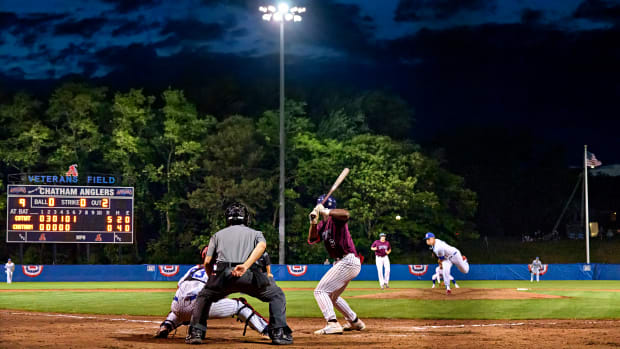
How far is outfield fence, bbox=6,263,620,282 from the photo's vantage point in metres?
39.7

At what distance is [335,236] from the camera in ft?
36.4

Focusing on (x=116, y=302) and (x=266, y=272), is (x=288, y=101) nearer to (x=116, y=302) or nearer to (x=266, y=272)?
(x=116, y=302)

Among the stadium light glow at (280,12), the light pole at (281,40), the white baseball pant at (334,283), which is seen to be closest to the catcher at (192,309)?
the white baseball pant at (334,283)

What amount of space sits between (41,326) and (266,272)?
5.18 meters

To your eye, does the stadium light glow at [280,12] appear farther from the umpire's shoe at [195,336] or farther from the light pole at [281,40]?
the umpire's shoe at [195,336]

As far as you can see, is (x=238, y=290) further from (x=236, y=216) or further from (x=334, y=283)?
(x=334, y=283)

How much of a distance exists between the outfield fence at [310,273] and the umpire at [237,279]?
3035 cm

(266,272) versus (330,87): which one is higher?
(330,87)

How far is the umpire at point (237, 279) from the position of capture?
9352mm


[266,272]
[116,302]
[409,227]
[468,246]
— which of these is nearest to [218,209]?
[409,227]

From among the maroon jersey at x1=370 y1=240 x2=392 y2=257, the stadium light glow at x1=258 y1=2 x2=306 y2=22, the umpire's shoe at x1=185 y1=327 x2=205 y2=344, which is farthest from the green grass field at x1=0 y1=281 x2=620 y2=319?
the stadium light glow at x1=258 y1=2 x2=306 y2=22

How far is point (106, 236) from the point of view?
36.2 metres

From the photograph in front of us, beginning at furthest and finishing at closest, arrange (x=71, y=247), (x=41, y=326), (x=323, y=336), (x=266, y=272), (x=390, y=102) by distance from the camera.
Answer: (x=390, y=102), (x=71, y=247), (x=41, y=326), (x=323, y=336), (x=266, y=272)

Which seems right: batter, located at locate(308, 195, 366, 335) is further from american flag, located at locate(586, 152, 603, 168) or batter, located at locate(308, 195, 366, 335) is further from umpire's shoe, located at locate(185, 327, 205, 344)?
american flag, located at locate(586, 152, 603, 168)
